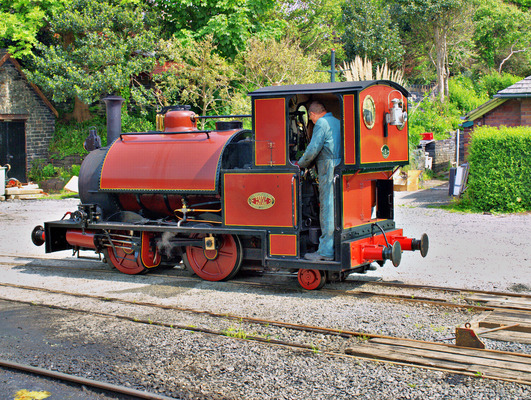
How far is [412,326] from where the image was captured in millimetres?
6430

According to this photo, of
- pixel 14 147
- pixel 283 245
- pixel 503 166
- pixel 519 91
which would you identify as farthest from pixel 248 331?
pixel 14 147

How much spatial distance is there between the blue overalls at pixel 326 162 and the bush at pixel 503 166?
8.29 meters

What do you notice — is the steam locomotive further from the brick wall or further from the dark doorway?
the brick wall

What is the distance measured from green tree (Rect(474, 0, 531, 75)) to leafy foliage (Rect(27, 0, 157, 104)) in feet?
78.8

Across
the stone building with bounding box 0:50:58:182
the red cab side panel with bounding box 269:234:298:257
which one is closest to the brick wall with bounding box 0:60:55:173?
the stone building with bounding box 0:50:58:182

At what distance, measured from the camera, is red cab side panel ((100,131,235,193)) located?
861cm

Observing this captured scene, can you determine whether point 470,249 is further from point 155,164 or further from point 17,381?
point 17,381

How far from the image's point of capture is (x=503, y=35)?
130 ft

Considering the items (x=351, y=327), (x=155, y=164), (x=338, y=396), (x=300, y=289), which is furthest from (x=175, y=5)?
(x=338, y=396)

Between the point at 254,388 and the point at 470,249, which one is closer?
the point at 254,388

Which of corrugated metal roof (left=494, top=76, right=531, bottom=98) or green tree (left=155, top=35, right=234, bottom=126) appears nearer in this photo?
corrugated metal roof (left=494, top=76, right=531, bottom=98)

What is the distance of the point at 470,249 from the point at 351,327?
524 cm

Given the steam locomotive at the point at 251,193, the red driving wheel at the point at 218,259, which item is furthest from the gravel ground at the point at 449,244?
the red driving wheel at the point at 218,259

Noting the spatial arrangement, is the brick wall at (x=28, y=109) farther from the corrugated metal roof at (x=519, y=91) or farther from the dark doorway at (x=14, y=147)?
the corrugated metal roof at (x=519, y=91)
